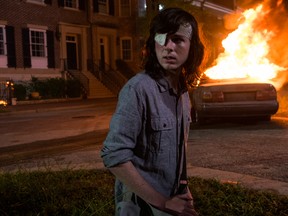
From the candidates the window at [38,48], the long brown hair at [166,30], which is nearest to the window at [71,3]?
the window at [38,48]

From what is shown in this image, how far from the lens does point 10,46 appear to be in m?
21.4

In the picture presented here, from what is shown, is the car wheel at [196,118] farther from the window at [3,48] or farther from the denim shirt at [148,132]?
the window at [3,48]

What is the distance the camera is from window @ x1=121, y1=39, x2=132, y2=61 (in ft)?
97.5

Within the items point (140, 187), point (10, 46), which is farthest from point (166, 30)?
point (10, 46)

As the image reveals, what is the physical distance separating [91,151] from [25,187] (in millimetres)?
3125

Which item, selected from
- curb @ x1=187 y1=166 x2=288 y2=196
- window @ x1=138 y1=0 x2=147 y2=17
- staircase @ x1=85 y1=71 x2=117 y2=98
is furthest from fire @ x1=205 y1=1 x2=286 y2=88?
window @ x1=138 y1=0 x2=147 y2=17

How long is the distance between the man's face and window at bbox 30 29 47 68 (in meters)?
22.2

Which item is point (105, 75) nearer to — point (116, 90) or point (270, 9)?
point (116, 90)

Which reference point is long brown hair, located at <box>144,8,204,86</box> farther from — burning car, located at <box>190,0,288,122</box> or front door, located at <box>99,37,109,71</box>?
front door, located at <box>99,37,109,71</box>

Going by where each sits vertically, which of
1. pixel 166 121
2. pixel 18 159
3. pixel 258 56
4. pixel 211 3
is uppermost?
pixel 211 3

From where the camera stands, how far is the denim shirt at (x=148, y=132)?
139 centimetres

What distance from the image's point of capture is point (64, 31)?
24562 mm

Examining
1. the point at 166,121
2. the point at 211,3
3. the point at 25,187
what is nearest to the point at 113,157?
the point at 166,121

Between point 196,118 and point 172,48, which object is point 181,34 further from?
point 196,118
